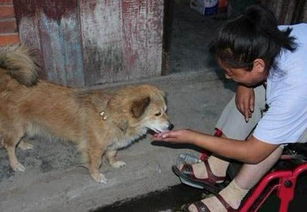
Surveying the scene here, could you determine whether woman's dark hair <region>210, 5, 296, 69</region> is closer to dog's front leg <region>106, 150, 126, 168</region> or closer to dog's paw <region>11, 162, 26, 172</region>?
dog's front leg <region>106, 150, 126, 168</region>

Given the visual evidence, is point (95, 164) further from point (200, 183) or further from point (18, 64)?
point (18, 64)

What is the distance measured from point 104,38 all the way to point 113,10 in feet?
0.93

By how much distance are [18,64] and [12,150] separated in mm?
705

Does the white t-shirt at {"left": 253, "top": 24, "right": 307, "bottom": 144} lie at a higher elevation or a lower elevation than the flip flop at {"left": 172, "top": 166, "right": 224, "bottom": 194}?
higher

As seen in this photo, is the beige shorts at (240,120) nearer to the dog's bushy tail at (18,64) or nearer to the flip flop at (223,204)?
the flip flop at (223,204)

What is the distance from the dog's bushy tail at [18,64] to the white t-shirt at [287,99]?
1755 millimetres

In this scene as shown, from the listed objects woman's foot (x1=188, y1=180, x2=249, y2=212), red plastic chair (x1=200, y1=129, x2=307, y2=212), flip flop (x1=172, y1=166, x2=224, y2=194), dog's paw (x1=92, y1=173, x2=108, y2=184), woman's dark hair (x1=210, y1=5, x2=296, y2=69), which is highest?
woman's dark hair (x1=210, y1=5, x2=296, y2=69)

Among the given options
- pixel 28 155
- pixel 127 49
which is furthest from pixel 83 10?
pixel 28 155

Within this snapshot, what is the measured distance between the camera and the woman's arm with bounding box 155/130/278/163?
2408 mm

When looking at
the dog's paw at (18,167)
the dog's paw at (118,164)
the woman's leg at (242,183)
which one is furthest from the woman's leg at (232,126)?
the dog's paw at (18,167)

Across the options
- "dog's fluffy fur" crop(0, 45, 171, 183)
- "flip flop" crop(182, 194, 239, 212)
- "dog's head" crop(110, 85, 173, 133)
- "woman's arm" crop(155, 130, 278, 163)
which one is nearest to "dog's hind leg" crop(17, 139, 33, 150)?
"dog's fluffy fur" crop(0, 45, 171, 183)

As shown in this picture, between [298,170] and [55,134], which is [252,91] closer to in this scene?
[298,170]

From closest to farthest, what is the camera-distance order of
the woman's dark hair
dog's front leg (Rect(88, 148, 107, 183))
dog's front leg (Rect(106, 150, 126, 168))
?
the woman's dark hair, dog's front leg (Rect(88, 148, 107, 183)), dog's front leg (Rect(106, 150, 126, 168))

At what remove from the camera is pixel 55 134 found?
133 inches
